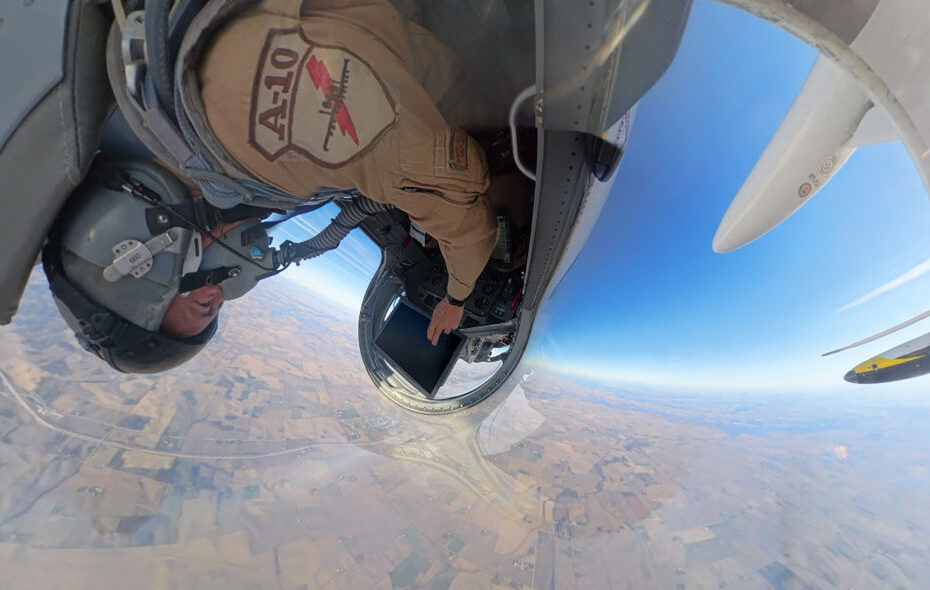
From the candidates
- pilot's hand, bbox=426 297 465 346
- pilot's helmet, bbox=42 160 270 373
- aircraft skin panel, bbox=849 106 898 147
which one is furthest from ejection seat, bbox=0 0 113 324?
aircraft skin panel, bbox=849 106 898 147

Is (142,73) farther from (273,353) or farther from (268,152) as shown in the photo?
(273,353)

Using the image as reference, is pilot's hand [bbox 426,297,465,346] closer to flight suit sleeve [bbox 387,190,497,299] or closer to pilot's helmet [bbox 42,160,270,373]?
flight suit sleeve [bbox 387,190,497,299]

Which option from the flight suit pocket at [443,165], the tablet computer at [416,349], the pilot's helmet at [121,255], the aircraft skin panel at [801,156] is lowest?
the tablet computer at [416,349]

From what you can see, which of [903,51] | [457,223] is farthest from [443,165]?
[903,51]

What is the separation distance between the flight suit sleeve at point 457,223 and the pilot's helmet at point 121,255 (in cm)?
96

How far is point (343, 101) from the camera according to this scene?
873 millimetres

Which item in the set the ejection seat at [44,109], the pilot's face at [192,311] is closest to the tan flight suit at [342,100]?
the ejection seat at [44,109]

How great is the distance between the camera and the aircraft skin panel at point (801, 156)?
2.56 ft

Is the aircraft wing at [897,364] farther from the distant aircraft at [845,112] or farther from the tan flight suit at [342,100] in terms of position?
the tan flight suit at [342,100]

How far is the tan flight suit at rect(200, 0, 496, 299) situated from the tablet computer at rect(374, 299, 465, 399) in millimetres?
1480

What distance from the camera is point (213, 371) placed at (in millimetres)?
2516

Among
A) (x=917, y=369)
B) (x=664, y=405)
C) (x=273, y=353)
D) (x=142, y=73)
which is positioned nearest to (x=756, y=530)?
(x=664, y=405)

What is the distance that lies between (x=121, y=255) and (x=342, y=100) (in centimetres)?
107

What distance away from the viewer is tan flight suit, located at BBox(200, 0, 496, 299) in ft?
2.81
